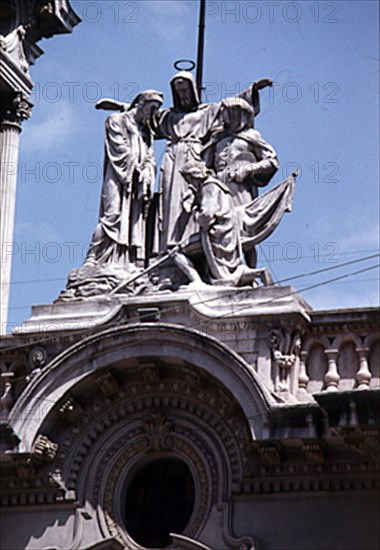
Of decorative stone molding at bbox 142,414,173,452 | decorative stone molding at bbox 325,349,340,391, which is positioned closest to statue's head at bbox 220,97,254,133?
decorative stone molding at bbox 325,349,340,391

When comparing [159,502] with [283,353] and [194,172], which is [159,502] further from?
[194,172]

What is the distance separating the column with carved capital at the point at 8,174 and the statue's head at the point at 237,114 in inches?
156

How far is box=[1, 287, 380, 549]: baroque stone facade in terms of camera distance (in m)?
26.3

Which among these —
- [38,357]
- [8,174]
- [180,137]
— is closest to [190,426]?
[38,357]

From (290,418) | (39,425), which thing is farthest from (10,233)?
(290,418)

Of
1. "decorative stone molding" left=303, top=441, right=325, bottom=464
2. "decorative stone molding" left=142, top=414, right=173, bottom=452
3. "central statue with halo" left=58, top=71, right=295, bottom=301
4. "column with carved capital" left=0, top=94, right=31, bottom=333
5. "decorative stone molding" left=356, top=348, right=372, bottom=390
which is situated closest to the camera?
"decorative stone molding" left=303, top=441, right=325, bottom=464

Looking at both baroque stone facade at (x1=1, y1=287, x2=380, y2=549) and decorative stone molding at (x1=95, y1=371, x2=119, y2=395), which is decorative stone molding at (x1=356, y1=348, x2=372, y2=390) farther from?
decorative stone molding at (x1=95, y1=371, x2=119, y2=395)

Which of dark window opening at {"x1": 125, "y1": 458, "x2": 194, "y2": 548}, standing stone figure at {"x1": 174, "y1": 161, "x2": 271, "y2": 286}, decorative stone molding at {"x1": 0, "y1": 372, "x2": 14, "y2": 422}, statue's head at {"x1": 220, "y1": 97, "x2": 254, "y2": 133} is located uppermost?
statue's head at {"x1": 220, "y1": 97, "x2": 254, "y2": 133}

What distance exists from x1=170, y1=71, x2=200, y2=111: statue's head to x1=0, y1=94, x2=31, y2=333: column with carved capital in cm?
304

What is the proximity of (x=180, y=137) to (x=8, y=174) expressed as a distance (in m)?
3.28

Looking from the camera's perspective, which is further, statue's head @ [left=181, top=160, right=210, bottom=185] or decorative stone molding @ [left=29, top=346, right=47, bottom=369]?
statue's head @ [left=181, top=160, right=210, bottom=185]

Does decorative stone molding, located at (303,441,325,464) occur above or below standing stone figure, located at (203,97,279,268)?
→ below

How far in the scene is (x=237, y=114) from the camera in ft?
96.5

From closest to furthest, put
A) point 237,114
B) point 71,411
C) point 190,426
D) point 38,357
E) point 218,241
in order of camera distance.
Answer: point 190,426 → point 71,411 → point 38,357 → point 218,241 → point 237,114
